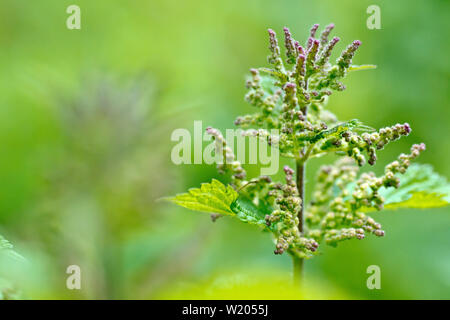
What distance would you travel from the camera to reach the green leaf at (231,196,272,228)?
2.00 meters

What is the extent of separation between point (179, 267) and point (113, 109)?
89cm

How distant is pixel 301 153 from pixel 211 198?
0.40 metres

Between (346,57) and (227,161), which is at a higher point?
(346,57)

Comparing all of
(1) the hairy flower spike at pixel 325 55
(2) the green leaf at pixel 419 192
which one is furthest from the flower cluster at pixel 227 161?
(2) the green leaf at pixel 419 192

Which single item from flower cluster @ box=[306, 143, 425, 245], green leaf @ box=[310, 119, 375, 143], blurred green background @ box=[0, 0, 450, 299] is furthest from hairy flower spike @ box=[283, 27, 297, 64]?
blurred green background @ box=[0, 0, 450, 299]

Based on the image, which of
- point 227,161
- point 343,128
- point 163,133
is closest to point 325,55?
point 343,128

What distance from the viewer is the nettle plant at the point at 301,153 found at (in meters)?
1.92

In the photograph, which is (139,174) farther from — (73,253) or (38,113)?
(38,113)

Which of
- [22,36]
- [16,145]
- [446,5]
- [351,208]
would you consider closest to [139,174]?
[351,208]

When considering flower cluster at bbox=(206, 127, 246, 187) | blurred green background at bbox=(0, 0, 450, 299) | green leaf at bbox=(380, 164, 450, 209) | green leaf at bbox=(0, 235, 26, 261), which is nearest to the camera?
green leaf at bbox=(0, 235, 26, 261)

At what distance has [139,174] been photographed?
3152mm

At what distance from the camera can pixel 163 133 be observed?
313cm

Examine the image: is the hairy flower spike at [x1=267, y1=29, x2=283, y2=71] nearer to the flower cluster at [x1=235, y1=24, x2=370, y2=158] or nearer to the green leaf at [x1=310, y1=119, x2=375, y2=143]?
the flower cluster at [x1=235, y1=24, x2=370, y2=158]

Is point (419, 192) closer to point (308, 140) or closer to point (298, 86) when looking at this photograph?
point (308, 140)
